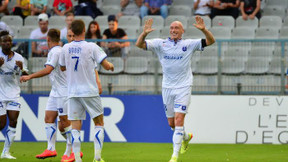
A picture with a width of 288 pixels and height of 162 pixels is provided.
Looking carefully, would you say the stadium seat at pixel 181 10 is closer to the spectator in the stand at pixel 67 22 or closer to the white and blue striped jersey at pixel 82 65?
the spectator in the stand at pixel 67 22

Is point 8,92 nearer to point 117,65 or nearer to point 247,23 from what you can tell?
point 117,65

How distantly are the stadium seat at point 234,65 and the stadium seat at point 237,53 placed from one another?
0.07m

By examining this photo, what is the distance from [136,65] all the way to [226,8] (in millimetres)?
4511

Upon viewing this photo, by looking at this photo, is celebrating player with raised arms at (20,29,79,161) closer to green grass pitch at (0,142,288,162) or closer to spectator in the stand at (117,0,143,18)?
green grass pitch at (0,142,288,162)

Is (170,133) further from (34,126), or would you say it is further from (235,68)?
(34,126)

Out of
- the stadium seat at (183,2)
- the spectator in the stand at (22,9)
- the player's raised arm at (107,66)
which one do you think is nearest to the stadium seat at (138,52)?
the stadium seat at (183,2)

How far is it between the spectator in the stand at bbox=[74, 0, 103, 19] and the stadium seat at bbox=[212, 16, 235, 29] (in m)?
3.78

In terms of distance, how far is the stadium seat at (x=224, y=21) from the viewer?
18.9 m

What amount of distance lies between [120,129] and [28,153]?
126 inches

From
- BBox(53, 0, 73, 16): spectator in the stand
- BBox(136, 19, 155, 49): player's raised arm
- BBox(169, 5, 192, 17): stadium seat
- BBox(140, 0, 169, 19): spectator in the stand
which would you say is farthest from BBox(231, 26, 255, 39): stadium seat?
BBox(136, 19, 155, 49): player's raised arm

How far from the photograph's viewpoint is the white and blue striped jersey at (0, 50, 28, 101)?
1284 centimetres

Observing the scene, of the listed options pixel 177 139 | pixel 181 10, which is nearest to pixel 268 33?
pixel 181 10

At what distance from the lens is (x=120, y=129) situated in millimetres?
16578

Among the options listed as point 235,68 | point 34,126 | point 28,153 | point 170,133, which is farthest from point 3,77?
point 235,68
